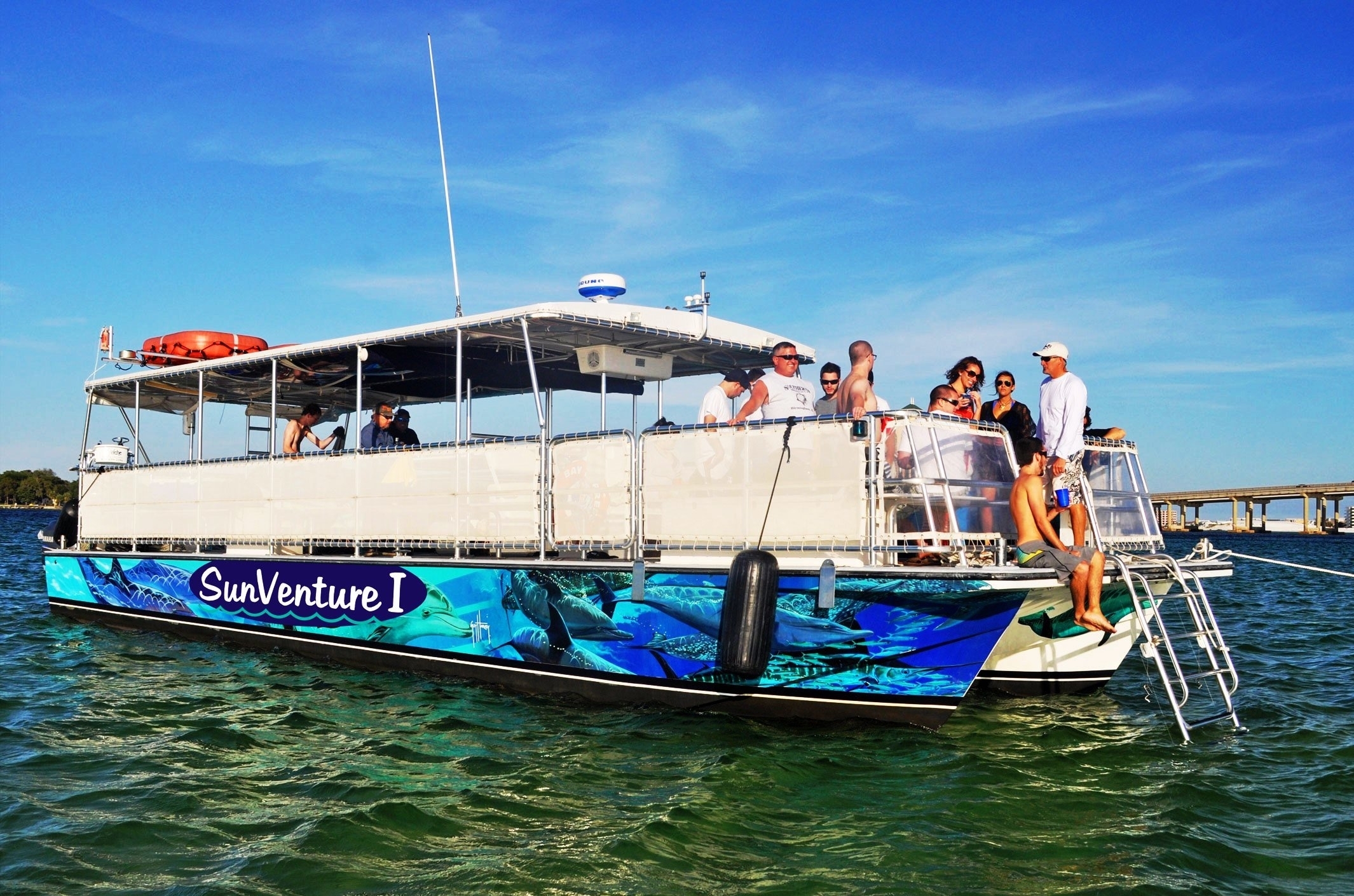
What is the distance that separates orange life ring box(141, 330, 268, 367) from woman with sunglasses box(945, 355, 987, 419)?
8.85m

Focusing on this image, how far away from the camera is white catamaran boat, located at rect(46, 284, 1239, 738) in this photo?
26.8 ft

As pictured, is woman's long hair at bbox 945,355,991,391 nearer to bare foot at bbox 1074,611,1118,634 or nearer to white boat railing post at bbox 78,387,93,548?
bare foot at bbox 1074,611,1118,634

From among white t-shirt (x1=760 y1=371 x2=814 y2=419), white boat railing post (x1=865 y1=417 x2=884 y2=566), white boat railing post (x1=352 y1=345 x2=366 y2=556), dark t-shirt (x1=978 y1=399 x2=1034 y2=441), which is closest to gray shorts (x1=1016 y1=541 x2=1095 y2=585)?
white boat railing post (x1=865 y1=417 x2=884 y2=566)

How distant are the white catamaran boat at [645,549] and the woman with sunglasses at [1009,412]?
51 centimetres

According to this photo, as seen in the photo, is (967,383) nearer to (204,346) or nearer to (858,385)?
(858,385)

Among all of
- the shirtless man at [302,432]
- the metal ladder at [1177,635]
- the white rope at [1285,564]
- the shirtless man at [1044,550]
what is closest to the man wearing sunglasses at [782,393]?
the shirtless man at [1044,550]

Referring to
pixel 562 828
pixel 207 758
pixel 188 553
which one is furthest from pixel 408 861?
pixel 188 553

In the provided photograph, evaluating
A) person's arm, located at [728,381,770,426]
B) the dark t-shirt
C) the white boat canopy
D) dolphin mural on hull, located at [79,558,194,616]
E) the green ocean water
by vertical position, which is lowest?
the green ocean water

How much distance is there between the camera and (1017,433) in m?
9.57

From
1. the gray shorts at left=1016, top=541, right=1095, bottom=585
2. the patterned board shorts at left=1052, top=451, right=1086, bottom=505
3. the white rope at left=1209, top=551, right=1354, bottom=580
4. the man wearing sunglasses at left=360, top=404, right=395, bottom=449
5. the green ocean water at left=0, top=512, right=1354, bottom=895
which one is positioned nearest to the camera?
the green ocean water at left=0, top=512, right=1354, bottom=895

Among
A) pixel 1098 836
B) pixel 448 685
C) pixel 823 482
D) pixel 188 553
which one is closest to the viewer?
pixel 1098 836

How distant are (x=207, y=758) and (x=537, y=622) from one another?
2.84 metres

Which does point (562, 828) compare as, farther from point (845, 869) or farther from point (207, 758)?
point (207, 758)

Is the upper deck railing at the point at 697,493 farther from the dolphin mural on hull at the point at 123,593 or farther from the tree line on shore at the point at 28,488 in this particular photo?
the tree line on shore at the point at 28,488
